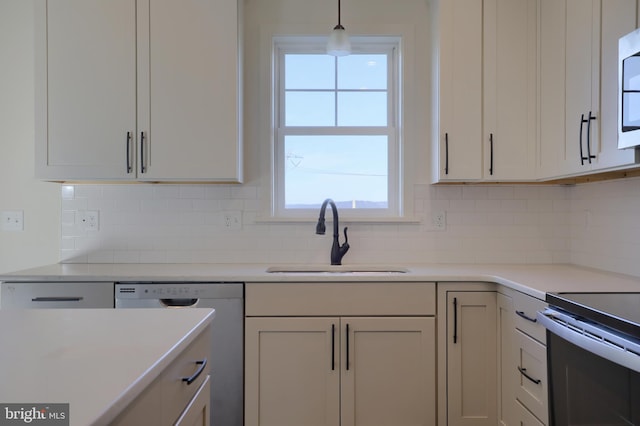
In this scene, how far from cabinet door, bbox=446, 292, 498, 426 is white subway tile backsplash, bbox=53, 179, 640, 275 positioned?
557 millimetres

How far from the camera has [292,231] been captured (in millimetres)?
2525

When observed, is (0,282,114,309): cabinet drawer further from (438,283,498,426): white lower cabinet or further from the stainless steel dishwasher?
(438,283,498,426): white lower cabinet

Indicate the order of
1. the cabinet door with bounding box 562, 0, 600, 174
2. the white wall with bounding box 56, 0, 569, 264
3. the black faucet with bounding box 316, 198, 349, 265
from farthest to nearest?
1. the white wall with bounding box 56, 0, 569, 264
2. the black faucet with bounding box 316, 198, 349, 265
3. the cabinet door with bounding box 562, 0, 600, 174

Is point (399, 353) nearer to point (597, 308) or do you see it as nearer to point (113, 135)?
point (597, 308)

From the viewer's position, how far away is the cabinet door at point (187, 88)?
217 centimetres

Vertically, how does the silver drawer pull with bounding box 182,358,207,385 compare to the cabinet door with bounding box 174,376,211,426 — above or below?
above

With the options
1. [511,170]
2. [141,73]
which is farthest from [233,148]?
[511,170]

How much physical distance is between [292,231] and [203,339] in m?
1.45

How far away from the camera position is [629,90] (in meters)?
1.39

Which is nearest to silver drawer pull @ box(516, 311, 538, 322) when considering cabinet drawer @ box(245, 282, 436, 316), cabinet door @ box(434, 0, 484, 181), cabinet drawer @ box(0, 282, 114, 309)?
cabinet drawer @ box(245, 282, 436, 316)

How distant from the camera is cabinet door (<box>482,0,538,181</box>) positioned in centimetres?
221

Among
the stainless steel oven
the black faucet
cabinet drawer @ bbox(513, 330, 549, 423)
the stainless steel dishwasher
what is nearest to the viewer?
the stainless steel oven

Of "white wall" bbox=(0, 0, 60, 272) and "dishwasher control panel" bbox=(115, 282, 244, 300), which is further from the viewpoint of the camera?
"white wall" bbox=(0, 0, 60, 272)

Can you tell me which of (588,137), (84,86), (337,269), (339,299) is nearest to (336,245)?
(337,269)
